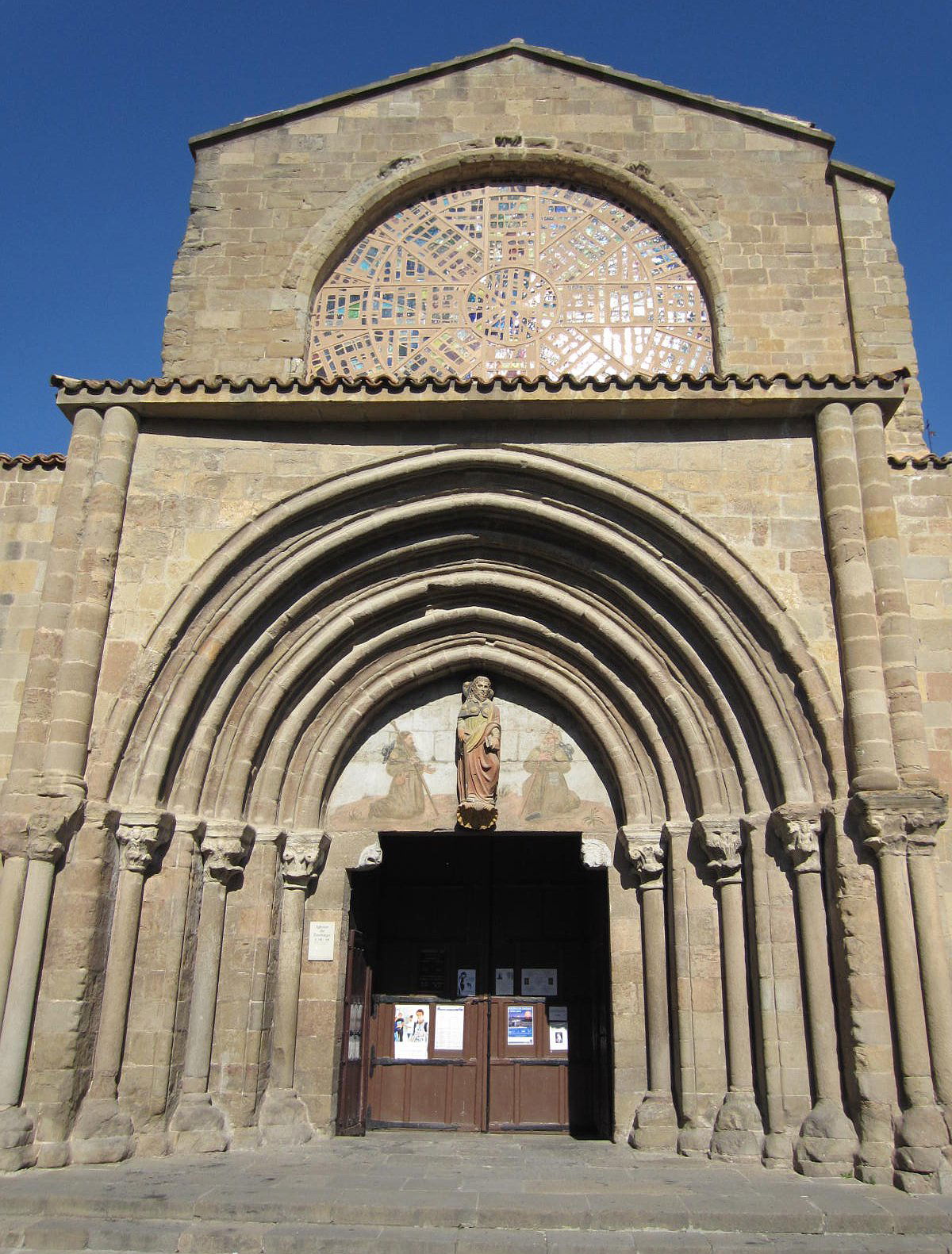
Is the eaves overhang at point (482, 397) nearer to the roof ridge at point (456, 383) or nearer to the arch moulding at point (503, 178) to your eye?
the roof ridge at point (456, 383)

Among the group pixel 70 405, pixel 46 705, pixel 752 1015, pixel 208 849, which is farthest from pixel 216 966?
pixel 70 405

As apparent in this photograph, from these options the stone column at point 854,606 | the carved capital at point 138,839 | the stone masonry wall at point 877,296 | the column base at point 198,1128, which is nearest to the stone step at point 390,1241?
the column base at point 198,1128

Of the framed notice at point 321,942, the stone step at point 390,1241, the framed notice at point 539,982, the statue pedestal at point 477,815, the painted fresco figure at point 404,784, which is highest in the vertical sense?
the painted fresco figure at point 404,784

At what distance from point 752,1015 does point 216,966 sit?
3.73 m

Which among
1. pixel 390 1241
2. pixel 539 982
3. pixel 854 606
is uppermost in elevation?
pixel 854 606

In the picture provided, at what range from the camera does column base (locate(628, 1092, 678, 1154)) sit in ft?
23.0

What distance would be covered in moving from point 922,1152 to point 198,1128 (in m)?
4.49

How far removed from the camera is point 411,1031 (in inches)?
349

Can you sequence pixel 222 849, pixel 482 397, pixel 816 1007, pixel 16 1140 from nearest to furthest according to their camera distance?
pixel 16 1140, pixel 816 1007, pixel 222 849, pixel 482 397

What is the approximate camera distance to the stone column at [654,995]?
7.05m

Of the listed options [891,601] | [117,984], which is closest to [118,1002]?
[117,984]

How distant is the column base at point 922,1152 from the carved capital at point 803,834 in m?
1.53

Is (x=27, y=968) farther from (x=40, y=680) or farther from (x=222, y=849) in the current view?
(x=40, y=680)

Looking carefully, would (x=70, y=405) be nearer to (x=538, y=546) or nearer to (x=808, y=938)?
(x=538, y=546)
